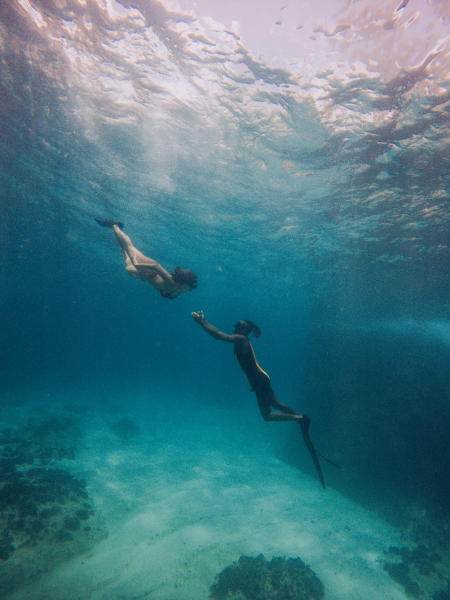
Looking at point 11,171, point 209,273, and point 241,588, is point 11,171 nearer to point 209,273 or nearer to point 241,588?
point 209,273

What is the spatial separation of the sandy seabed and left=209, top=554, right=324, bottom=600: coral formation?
33 cm

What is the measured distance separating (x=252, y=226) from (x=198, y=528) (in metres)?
18.5

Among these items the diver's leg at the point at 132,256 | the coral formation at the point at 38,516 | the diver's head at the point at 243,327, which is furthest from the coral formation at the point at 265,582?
the diver's leg at the point at 132,256

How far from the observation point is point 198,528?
32.2 ft

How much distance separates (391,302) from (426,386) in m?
13.1

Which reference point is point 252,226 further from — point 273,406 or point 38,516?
point 38,516

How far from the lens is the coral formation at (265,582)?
7.29 meters

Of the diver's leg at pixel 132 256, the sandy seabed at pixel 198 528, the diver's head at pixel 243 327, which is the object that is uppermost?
the diver's leg at pixel 132 256

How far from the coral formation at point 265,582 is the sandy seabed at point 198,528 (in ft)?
1.09

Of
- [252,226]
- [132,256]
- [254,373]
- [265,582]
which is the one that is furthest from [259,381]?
[252,226]

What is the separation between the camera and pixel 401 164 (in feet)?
38.3

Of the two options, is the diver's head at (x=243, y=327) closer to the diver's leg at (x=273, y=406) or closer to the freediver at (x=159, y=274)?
the freediver at (x=159, y=274)

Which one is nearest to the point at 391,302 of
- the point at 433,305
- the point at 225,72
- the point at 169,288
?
the point at 433,305

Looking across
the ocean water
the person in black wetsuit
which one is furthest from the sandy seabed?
the person in black wetsuit
